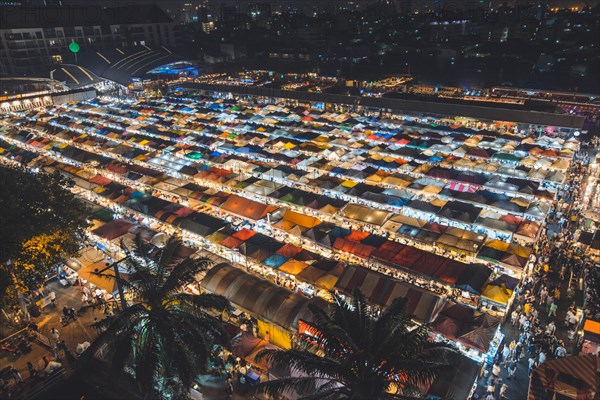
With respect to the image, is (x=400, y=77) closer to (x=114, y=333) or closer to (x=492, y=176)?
(x=492, y=176)

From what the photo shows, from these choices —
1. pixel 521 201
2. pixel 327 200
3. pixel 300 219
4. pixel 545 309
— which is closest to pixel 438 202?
pixel 521 201

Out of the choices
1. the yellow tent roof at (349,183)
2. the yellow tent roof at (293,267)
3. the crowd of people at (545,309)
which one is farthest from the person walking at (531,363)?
the yellow tent roof at (349,183)

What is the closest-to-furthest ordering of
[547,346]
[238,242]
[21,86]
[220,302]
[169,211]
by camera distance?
[220,302], [547,346], [238,242], [169,211], [21,86]

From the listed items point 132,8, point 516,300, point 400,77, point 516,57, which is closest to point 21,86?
point 132,8

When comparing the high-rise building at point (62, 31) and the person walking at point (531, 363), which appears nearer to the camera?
the person walking at point (531, 363)

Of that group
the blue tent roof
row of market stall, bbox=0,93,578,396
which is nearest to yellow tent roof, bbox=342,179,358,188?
row of market stall, bbox=0,93,578,396

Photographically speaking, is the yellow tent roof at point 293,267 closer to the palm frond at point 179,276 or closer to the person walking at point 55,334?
the palm frond at point 179,276

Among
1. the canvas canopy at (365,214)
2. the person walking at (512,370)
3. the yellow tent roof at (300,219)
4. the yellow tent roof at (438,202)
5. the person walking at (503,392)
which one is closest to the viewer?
the person walking at (503,392)

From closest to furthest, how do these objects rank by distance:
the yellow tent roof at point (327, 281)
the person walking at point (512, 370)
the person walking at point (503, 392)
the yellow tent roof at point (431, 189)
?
1. the person walking at point (503, 392)
2. the person walking at point (512, 370)
3. the yellow tent roof at point (327, 281)
4. the yellow tent roof at point (431, 189)
